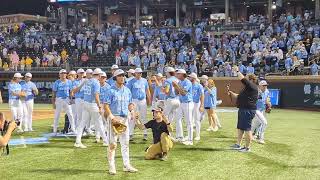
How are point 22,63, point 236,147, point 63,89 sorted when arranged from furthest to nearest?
point 22,63 → point 63,89 → point 236,147

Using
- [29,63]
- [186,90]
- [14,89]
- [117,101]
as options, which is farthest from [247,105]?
[29,63]

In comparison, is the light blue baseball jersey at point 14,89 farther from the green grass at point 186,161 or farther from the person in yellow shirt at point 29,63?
the person in yellow shirt at point 29,63

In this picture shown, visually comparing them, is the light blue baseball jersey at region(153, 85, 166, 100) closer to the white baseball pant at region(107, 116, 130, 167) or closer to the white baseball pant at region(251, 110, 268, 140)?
the white baseball pant at region(251, 110, 268, 140)

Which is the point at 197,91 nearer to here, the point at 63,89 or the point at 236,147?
the point at 236,147

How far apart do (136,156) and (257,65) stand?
767 inches

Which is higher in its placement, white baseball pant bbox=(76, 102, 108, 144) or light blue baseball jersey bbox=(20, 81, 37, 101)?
light blue baseball jersey bbox=(20, 81, 37, 101)

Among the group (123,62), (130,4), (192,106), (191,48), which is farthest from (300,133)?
(130,4)

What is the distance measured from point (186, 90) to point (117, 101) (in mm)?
3855

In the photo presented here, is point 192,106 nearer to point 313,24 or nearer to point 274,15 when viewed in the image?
point 313,24

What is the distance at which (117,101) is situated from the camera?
946cm

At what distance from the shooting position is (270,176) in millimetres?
9297

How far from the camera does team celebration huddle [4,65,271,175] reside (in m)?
9.48

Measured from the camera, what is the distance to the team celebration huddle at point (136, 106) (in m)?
9.48

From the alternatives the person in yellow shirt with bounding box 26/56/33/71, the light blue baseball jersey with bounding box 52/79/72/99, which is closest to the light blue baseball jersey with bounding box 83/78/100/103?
the light blue baseball jersey with bounding box 52/79/72/99
